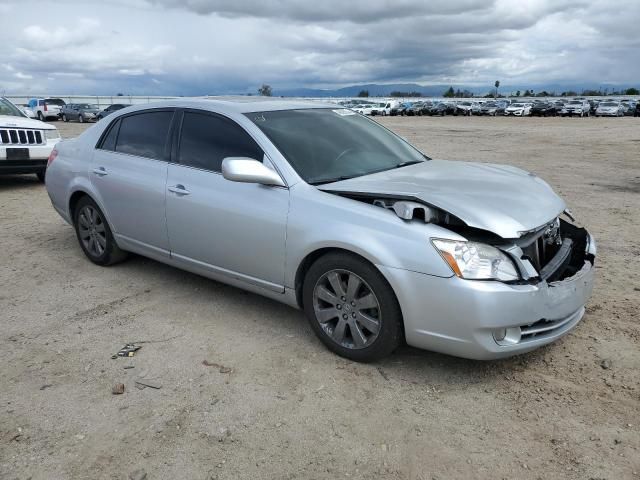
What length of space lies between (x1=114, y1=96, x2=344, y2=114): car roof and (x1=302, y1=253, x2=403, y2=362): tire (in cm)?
152

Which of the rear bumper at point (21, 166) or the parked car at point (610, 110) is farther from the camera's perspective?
the parked car at point (610, 110)

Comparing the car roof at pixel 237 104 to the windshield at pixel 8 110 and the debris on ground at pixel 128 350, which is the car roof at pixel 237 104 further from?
the windshield at pixel 8 110

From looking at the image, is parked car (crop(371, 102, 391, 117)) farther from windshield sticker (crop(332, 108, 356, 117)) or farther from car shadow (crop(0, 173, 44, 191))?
windshield sticker (crop(332, 108, 356, 117))

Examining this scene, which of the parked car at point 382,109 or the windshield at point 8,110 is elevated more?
the windshield at point 8,110

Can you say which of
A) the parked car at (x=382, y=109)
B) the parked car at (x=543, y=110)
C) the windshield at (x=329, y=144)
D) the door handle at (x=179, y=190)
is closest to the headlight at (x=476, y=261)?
the windshield at (x=329, y=144)

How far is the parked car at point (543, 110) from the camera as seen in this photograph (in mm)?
50250

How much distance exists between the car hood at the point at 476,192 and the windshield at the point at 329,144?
0.19 metres

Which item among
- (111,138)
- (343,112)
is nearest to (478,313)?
(343,112)

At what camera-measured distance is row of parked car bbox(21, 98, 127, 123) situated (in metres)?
39.0

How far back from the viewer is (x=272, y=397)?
126 inches

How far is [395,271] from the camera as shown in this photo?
3197 millimetres

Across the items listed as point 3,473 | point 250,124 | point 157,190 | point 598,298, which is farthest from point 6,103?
point 598,298

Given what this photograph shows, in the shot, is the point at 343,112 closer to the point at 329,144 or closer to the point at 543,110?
the point at 329,144

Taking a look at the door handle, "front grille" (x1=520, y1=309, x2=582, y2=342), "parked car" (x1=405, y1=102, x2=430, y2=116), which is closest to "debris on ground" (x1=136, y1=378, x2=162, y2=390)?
the door handle
